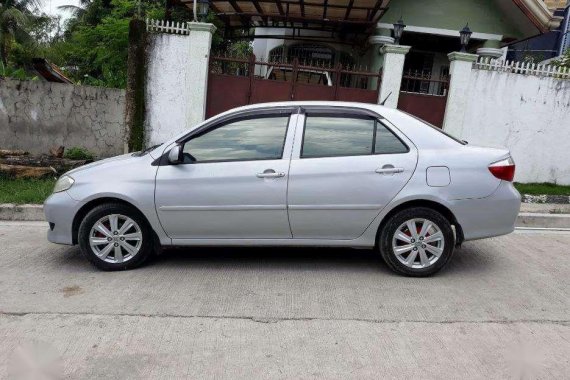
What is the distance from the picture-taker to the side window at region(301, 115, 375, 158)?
15.4ft

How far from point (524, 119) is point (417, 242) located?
238 inches

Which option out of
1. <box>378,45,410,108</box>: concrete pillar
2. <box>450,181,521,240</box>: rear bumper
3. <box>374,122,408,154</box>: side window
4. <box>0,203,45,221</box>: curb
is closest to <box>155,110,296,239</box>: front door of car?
<box>374,122,408,154</box>: side window

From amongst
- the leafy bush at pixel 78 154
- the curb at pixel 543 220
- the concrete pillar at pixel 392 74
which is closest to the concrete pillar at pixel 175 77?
the leafy bush at pixel 78 154

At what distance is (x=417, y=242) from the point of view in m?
4.62

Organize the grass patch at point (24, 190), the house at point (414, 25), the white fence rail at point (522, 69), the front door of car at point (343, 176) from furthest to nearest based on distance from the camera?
the house at point (414, 25)
the white fence rail at point (522, 69)
the grass patch at point (24, 190)
the front door of car at point (343, 176)

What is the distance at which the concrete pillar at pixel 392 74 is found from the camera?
30.4 ft

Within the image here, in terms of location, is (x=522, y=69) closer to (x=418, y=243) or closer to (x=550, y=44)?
(x=418, y=243)

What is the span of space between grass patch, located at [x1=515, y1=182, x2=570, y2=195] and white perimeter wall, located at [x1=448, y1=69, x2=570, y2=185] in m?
0.21

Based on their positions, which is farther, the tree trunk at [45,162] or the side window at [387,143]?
the tree trunk at [45,162]

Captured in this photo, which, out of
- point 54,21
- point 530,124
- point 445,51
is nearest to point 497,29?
point 445,51

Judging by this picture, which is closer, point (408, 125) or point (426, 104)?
point (408, 125)

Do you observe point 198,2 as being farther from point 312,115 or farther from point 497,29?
point 497,29

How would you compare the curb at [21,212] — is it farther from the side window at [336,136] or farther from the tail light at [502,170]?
the tail light at [502,170]

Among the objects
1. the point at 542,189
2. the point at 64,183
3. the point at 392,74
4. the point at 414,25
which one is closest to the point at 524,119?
the point at 542,189
